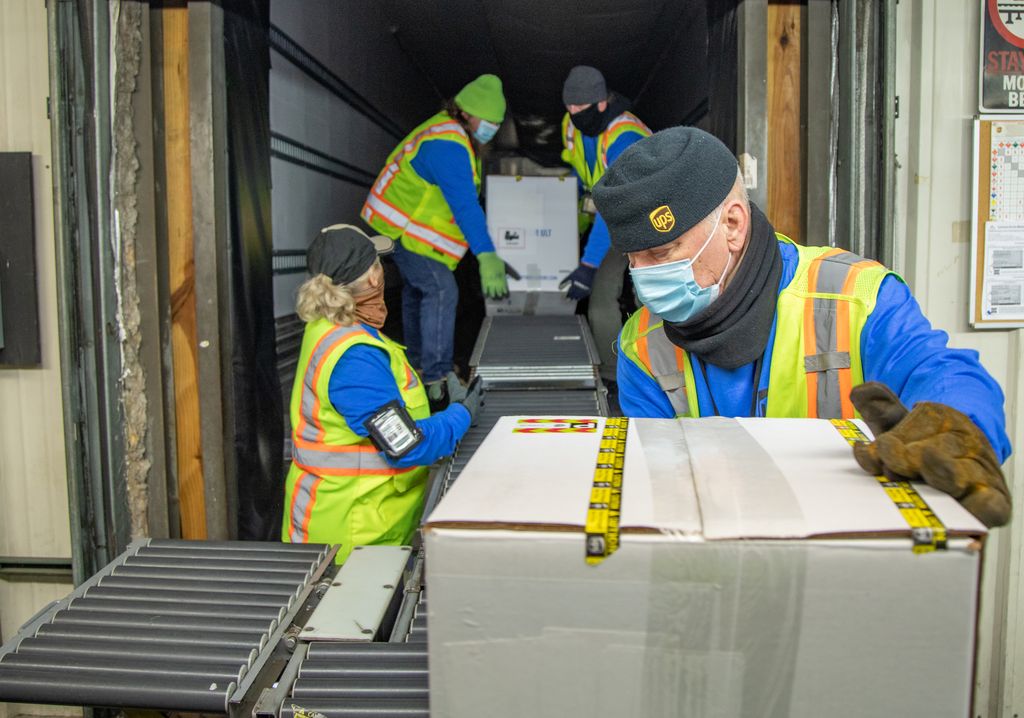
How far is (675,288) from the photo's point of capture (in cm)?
177

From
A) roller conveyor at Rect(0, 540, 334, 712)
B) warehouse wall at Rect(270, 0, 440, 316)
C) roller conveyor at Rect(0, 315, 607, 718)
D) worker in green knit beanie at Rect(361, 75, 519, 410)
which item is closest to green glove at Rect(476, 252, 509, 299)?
worker in green knit beanie at Rect(361, 75, 519, 410)

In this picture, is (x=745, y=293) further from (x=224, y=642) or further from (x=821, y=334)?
(x=224, y=642)

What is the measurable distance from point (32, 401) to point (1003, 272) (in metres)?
3.58

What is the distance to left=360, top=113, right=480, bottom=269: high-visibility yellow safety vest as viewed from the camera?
5.47 metres

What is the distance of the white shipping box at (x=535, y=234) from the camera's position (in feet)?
20.8

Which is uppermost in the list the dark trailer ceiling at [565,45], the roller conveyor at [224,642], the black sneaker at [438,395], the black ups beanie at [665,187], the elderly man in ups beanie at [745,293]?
the dark trailer ceiling at [565,45]

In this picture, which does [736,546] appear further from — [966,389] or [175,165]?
[175,165]

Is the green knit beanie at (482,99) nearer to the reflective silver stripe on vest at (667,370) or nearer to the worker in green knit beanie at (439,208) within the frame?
the worker in green knit beanie at (439,208)

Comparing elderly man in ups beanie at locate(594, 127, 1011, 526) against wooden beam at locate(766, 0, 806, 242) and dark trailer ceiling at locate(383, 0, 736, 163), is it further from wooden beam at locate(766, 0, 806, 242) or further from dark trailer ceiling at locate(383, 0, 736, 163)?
dark trailer ceiling at locate(383, 0, 736, 163)

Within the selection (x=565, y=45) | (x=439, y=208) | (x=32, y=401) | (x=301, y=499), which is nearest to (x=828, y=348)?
(x=301, y=499)

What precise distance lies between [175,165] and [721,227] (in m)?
2.16

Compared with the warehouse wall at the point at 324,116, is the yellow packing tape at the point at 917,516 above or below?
below

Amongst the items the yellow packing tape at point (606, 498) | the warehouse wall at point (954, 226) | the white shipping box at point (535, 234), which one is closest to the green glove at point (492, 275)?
the white shipping box at point (535, 234)

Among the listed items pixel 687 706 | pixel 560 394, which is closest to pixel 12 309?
pixel 560 394
